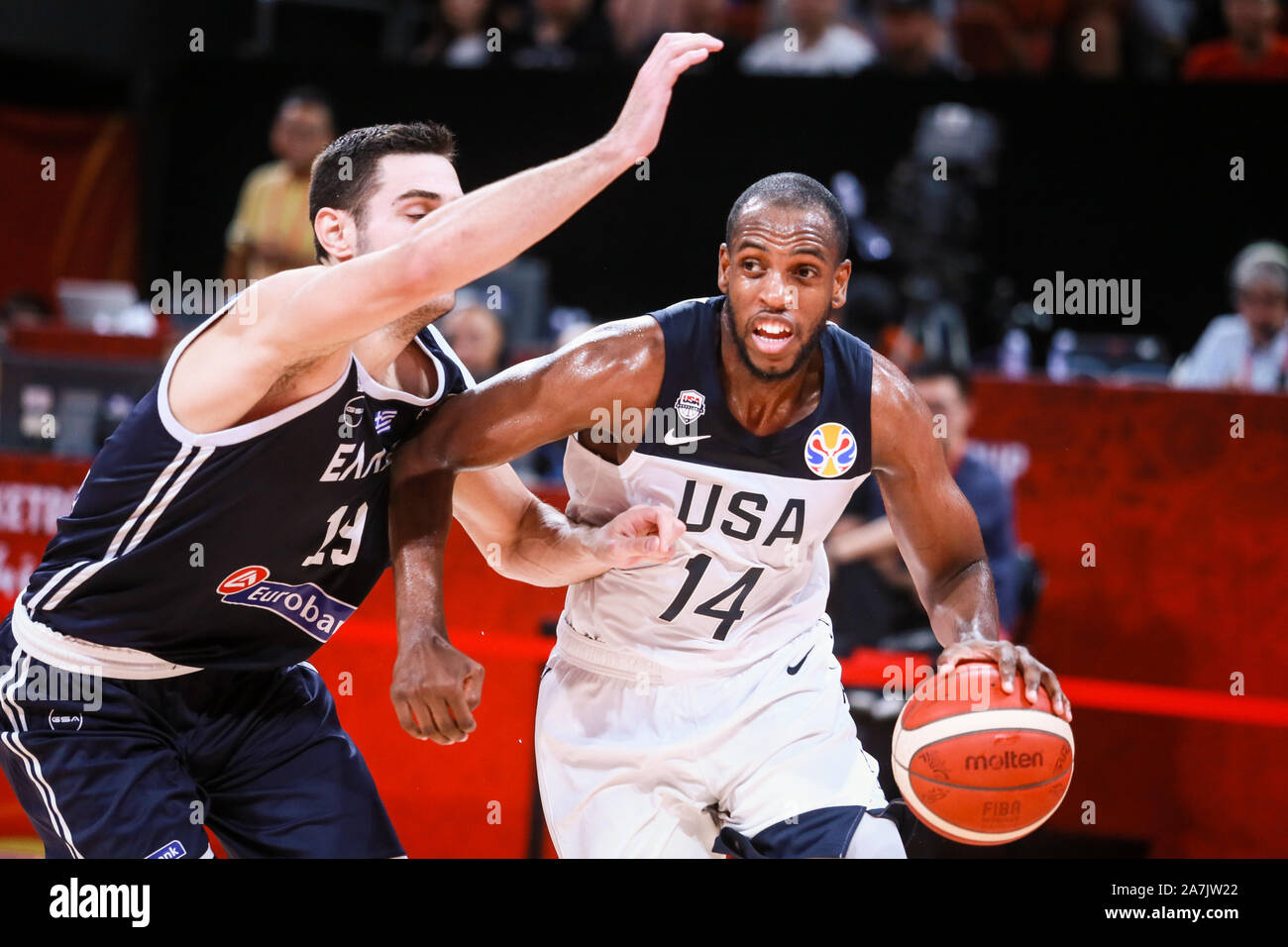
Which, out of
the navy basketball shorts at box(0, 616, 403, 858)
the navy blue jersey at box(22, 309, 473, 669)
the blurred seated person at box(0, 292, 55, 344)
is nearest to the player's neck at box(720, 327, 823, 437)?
the navy blue jersey at box(22, 309, 473, 669)

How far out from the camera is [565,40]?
9555 mm

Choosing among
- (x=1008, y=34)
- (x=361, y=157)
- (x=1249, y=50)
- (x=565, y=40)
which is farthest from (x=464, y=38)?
(x=361, y=157)

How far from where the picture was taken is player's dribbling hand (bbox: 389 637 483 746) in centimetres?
283

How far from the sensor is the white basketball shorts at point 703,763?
3113 mm

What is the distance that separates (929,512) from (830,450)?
0.29 m

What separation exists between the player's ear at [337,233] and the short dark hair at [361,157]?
0.6 inches

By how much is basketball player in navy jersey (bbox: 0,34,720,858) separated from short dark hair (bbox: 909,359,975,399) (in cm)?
285

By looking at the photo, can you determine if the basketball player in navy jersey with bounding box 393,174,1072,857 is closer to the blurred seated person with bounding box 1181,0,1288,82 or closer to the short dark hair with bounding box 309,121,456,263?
the short dark hair with bounding box 309,121,456,263

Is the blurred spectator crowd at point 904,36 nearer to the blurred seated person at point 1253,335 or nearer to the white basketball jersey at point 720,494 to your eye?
the blurred seated person at point 1253,335

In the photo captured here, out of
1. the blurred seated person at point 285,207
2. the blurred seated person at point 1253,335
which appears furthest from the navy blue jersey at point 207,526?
the blurred seated person at point 1253,335

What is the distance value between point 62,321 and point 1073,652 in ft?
22.8

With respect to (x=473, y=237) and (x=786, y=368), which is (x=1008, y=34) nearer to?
(x=786, y=368)
